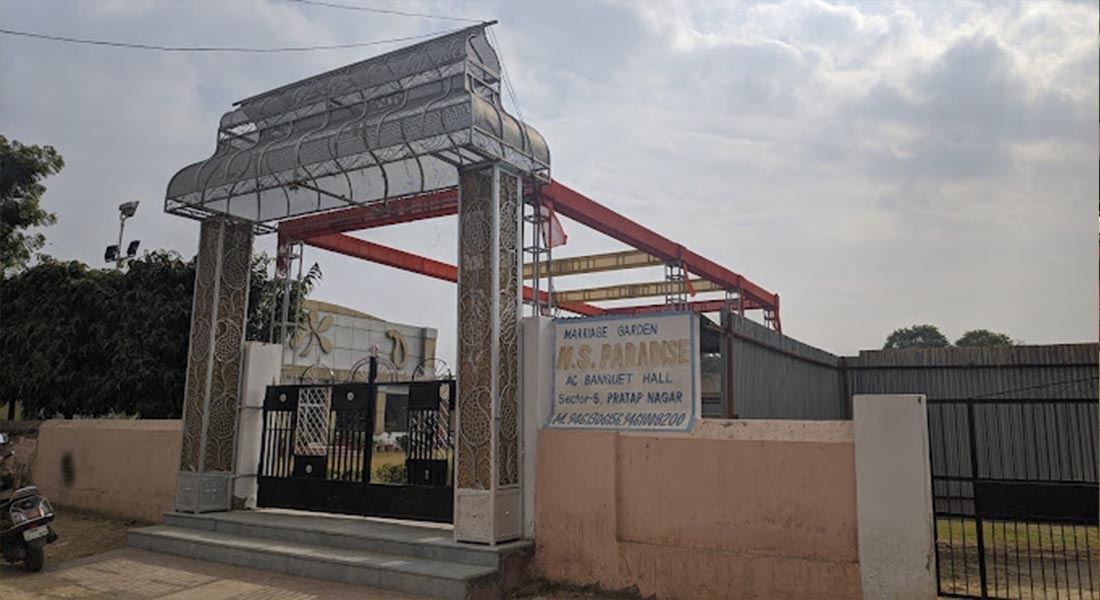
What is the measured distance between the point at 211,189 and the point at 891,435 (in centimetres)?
792

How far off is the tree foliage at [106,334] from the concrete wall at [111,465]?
1092mm

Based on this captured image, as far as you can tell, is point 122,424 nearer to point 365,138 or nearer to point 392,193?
point 392,193

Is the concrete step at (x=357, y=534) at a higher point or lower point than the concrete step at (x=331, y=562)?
higher

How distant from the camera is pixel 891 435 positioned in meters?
5.35

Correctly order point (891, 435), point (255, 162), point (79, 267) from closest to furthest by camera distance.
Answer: point (891, 435)
point (255, 162)
point (79, 267)

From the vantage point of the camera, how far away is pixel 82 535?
923 centimetres

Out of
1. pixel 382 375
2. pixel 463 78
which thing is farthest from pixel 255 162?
pixel 382 375

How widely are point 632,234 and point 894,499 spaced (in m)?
9.50

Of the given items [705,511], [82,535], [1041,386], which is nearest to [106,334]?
[82,535]

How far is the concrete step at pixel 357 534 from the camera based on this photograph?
6.59 m

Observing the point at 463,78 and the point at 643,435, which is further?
the point at 463,78

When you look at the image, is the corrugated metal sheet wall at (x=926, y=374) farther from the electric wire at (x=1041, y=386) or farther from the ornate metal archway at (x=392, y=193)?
the ornate metal archway at (x=392, y=193)

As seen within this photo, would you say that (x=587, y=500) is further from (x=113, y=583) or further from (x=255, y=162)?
(x=255, y=162)

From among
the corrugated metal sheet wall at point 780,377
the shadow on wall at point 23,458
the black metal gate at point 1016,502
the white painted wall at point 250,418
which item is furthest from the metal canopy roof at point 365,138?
the shadow on wall at point 23,458
